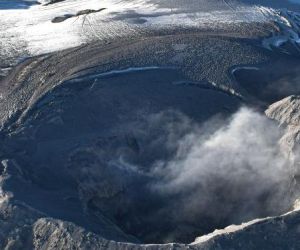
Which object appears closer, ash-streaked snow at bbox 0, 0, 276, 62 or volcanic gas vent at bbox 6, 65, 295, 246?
volcanic gas vent at bbox 6, 65, 295, 246

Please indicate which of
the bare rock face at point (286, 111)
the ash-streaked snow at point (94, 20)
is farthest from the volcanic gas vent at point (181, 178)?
the ash-streaked snow at point (94, 20)

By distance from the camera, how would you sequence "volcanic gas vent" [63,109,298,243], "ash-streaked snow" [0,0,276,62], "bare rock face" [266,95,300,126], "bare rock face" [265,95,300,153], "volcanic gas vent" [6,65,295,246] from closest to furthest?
"volcanic gas vent" [6,65,295,246] → "volcanic gas vent" [63,109,298,243] → "bare rock face" [265,95,300,153] → "bare rock face" [266,95,300,126] → "ash-streaked snow" [0,0,276,62]

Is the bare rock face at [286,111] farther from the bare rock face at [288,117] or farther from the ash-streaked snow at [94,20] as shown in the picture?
the ash-streaked snow at [94,20]

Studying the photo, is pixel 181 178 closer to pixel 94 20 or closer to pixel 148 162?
pixel 148 162

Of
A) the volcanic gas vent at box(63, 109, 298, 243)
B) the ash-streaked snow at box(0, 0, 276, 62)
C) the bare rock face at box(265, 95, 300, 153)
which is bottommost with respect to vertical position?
the volcanic gas vent at box(63, 109, 298, 243)

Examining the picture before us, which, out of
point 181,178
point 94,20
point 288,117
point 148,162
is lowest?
→ point 181,178

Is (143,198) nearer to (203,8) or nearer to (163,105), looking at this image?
(163,105)

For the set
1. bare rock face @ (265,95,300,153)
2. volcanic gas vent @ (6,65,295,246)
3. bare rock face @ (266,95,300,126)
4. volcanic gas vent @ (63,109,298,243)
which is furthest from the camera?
bare rock face @ (266,95,300,126)

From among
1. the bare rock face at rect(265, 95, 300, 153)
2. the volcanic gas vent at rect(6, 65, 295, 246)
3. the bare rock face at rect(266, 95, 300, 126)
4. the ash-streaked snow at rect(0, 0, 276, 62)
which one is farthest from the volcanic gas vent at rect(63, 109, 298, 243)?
the ash-streaked snow at rect(0, 0, 276, 62)

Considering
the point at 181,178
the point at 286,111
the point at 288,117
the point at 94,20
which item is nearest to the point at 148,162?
the point at 181,178

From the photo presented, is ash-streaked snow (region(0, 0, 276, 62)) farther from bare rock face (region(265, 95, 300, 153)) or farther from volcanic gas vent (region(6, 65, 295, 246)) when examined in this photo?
bare rock face (region(265, 95, 300, 153))

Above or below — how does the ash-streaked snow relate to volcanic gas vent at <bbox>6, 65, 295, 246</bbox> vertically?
above
